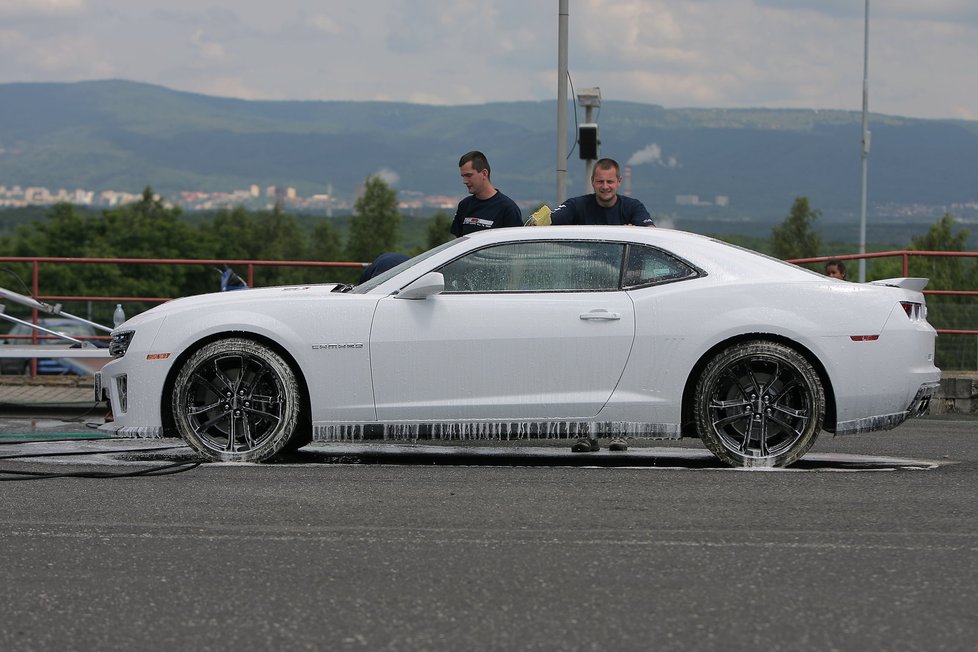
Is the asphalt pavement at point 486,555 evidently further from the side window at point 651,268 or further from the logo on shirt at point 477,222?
the logo on shirt at point 477,222

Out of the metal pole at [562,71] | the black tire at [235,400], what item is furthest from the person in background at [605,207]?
the metal pole at [562,71]

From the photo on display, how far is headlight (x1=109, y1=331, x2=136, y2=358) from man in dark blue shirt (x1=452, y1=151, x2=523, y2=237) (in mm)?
2876

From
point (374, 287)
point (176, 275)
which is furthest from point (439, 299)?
point (176, 275)

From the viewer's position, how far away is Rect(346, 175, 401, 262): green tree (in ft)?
520

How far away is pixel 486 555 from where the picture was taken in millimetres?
5516

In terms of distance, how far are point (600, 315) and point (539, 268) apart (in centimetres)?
46

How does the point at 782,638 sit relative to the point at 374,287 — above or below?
below

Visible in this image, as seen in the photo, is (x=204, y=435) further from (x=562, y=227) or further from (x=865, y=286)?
(x=865, y=286)

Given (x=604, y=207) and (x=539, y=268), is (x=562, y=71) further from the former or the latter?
(x=539, y=268)

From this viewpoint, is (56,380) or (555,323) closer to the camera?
(555,323)

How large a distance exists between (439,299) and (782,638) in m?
4.41

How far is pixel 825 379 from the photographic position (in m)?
8.27

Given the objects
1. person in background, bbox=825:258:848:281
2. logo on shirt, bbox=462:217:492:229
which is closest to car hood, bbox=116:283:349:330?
logo on shirt, bbox=462:217:492:229

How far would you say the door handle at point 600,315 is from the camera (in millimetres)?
8281
